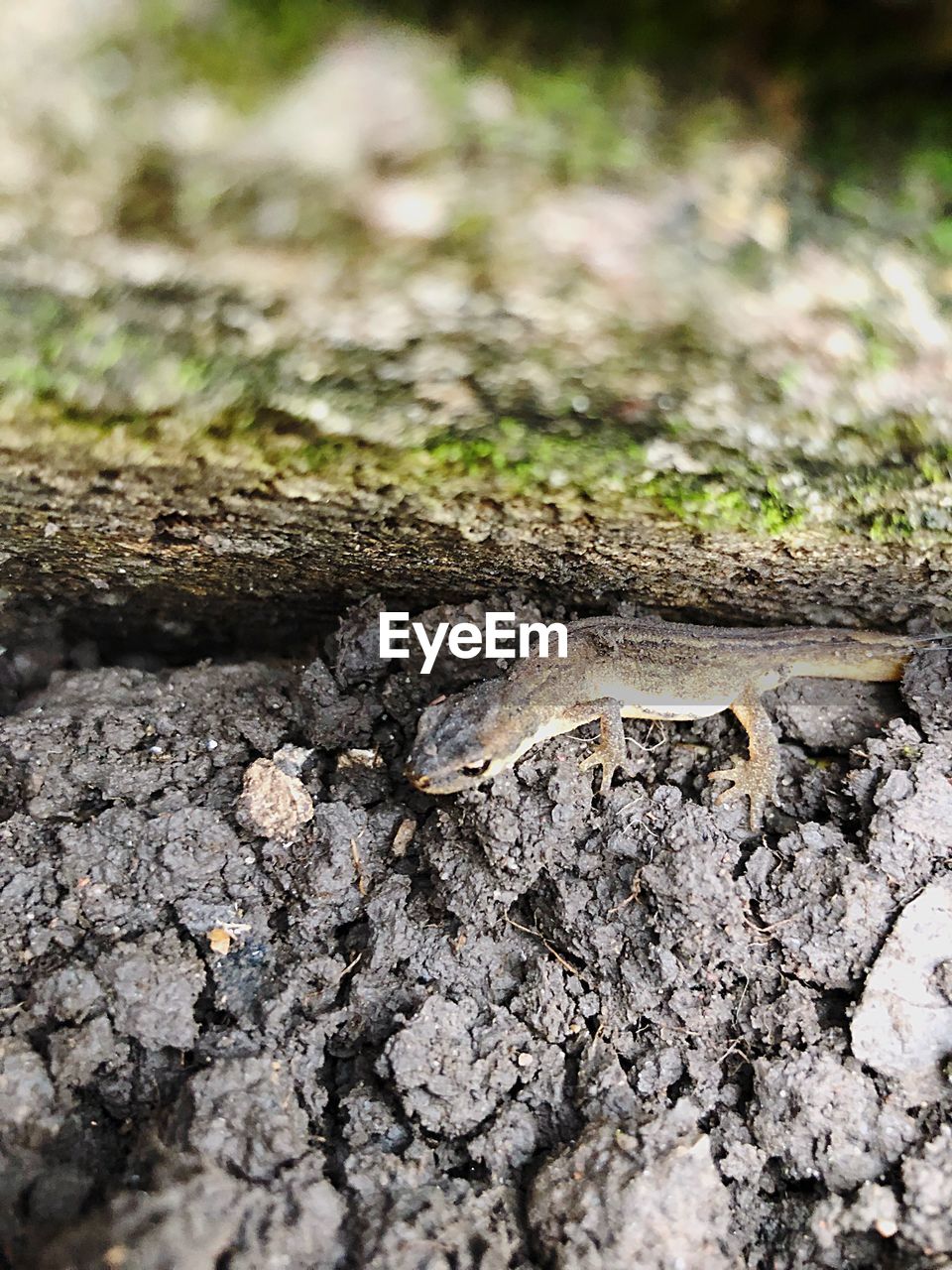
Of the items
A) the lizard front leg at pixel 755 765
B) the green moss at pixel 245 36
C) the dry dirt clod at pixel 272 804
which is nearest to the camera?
the green moss at pixel 245 36

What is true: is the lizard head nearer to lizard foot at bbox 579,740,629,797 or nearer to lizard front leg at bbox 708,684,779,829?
lizard foot at bbox 579,740,629,797

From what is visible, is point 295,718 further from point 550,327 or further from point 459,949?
Answer: point 550,327

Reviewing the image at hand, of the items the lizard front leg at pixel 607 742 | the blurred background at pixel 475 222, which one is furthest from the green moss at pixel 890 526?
the lizard front leg at pixel 607 742

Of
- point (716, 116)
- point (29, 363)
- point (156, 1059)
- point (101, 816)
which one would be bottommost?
point (156, 1059)

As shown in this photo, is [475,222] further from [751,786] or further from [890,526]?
[751,786]

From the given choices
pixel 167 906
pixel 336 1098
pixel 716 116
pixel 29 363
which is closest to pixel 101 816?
pixel 167 906

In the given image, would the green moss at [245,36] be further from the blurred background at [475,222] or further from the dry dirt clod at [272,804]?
the dry dirt clod at [272,804]

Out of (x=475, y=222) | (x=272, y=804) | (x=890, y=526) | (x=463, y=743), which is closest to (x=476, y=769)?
(x=463, y=743)
